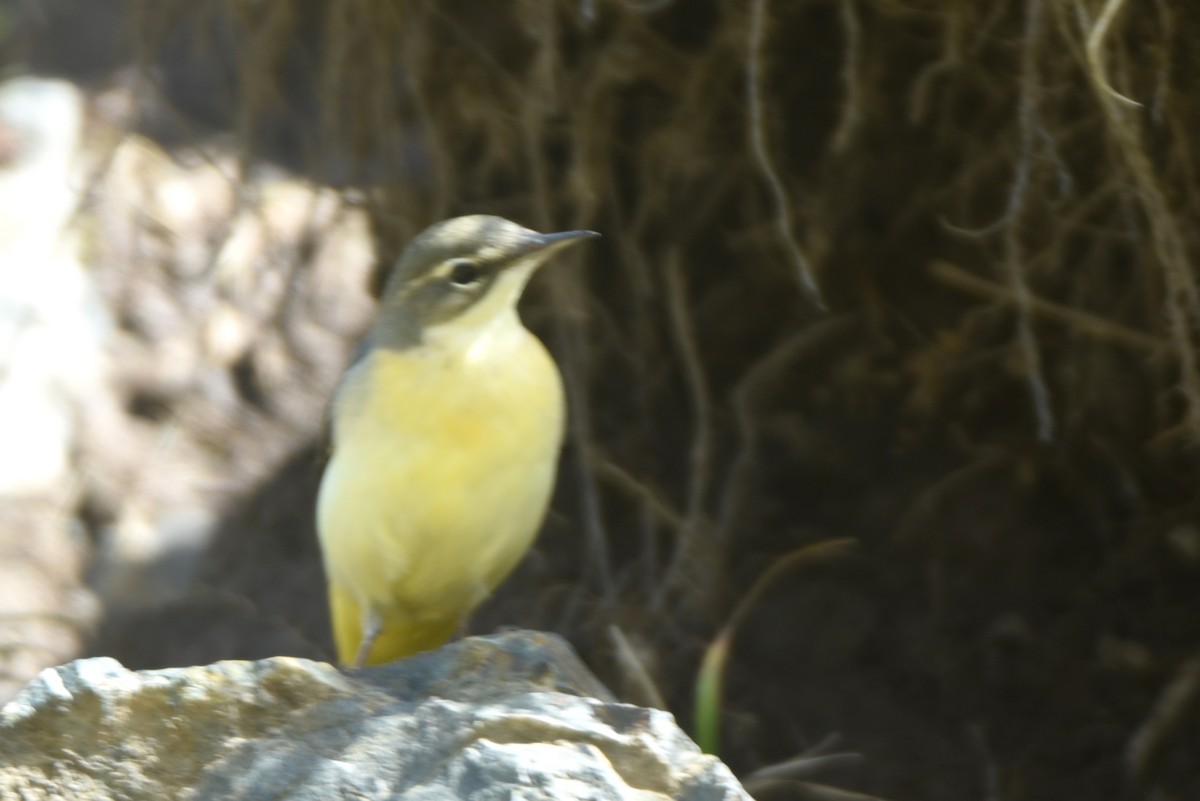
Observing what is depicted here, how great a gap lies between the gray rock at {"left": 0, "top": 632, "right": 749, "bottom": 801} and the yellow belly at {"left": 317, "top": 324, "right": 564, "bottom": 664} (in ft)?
2.42

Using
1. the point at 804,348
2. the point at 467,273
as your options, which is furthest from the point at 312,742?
the point at 804,348

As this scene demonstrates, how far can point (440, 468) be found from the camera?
344 cm

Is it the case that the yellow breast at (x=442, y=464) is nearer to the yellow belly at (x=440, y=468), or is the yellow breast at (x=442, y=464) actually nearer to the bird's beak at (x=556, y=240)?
the yellow belly at (x=440, y=468)

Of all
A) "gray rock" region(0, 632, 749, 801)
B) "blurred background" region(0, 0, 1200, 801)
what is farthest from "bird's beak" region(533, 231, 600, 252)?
"gray rock" region(0, 632, 749, 801)

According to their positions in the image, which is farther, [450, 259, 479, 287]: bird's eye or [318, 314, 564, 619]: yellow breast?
[450, 259, 479, 287]: bird's eye

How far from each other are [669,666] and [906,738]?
0.72m

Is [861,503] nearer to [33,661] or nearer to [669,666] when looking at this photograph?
[669,666]

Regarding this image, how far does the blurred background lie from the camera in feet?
14.1

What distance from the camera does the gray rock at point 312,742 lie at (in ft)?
8.04

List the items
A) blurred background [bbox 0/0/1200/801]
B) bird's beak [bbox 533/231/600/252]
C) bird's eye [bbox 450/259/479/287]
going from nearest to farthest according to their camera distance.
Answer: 1. bird's beak [bbox 533/231/600/252]
2. bird's eye [bbox 450/259/479/287]
3. blurred background [bbox 0/0/1200/801]

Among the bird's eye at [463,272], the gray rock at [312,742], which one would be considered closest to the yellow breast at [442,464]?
the bird's eye at [463,272]

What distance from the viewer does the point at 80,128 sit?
6410 millimetres

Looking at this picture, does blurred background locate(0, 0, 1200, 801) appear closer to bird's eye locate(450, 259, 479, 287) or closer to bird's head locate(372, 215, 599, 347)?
bird's head locate(372, 215, 599, 347)

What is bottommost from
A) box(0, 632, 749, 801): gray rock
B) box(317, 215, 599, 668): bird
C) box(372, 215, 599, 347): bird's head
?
box(0, 632, 749, 801): gray rock
